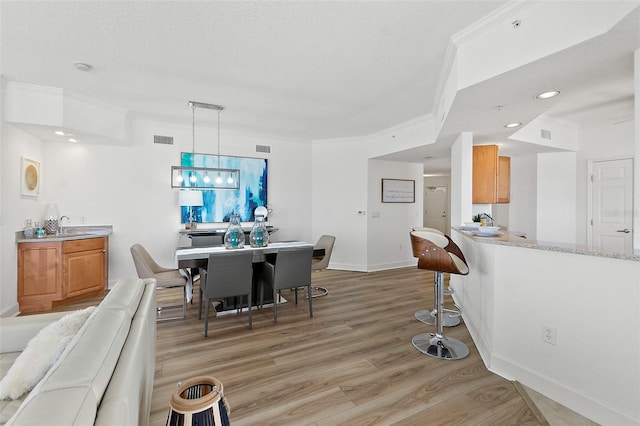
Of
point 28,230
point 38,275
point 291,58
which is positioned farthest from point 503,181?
point 28,230

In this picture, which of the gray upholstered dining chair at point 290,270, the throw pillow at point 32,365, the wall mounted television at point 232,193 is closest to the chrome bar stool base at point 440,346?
the gray upholstered dining chair at point 290,270

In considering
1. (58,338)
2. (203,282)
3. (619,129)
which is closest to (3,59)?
(203,282)

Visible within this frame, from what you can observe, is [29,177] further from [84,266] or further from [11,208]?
[84,266]

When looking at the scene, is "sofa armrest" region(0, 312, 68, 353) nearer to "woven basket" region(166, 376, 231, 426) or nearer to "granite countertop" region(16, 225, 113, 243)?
"woven basket" region(166, 376, 231, 426)

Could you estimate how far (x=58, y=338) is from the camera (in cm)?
137

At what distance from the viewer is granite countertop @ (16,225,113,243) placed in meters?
3.65

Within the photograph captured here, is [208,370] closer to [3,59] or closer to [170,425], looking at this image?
[170,425]

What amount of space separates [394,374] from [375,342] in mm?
549

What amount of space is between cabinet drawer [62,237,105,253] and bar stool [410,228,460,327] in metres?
4.35

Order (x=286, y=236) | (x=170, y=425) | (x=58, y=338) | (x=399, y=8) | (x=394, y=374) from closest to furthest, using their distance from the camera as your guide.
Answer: (x=170, y=425) < (x=58, y=338) < (x=399, y=8) < (x=394, y=374) < (x=286, y=236)

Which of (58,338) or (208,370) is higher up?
(58,338)

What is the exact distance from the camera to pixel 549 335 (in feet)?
6.88

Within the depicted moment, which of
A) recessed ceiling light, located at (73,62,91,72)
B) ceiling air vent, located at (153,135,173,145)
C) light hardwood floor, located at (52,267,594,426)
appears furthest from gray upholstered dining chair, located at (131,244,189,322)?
ceiling air vent, located at (153,135,173,145)

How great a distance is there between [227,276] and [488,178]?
12.7 ft
